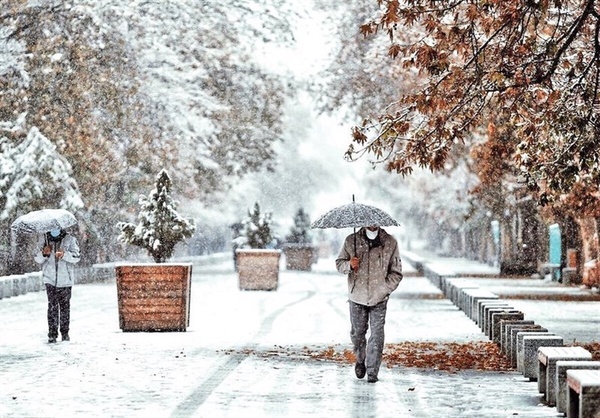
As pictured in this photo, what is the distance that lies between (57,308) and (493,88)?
6.84m

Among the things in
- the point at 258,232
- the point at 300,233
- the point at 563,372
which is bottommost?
the point at 563,372

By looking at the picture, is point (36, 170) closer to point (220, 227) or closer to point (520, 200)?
point (520, 200)

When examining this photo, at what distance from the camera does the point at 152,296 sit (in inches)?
867

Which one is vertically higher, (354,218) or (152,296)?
(354,218)

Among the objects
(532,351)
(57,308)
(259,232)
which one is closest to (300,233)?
(259,232)

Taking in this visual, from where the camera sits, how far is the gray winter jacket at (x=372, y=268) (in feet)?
49.7

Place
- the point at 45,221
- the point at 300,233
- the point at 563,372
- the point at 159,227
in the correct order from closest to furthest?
the point at 563,372, the point at 45,221, the point at 159,227, the point at 300,233

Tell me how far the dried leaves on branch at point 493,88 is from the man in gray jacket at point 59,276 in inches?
198

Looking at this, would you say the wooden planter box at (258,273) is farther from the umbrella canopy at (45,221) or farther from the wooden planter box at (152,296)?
the umbrella canopy at (45,221)

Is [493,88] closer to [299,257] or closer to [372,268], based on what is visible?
[372,268]

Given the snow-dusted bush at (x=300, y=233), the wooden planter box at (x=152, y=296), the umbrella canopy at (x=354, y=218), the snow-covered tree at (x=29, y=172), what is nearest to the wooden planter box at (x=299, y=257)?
the snow-dusted bush at (x=300, y=233)

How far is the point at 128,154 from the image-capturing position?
41.9 meters

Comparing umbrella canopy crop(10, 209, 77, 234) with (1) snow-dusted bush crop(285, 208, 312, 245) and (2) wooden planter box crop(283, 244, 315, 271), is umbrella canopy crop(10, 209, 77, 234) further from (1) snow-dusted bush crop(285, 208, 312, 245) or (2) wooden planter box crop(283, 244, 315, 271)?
(1) snow-dusted bush crop(285, 208, 312, 245)

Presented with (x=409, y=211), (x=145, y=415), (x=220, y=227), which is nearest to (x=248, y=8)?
(x=145, y=415)
